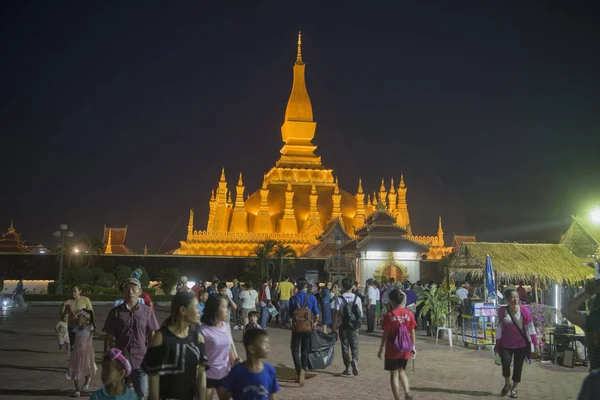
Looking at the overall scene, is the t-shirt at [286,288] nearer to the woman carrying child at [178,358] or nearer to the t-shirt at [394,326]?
the t-shirt at [394,326]

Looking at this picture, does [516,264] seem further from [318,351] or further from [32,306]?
[32,306]

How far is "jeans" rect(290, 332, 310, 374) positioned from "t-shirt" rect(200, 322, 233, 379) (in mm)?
4140

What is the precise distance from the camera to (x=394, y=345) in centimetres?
823

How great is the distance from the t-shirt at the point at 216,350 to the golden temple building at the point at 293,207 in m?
41.5

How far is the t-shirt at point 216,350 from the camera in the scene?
6.07m

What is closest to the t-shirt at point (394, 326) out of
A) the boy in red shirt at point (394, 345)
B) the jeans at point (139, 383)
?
the boy in red shirt at point (394, 345)

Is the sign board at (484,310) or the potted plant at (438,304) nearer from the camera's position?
the sign board at (484,310)

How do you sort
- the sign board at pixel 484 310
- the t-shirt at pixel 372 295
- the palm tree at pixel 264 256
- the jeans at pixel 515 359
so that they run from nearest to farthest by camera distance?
the jeans at pixel 515 359
the sign board at pixel 484 310
the t-shirt at pixel 372 295
the palm tree at pixel 264 256

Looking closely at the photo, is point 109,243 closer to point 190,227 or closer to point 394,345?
point 190,227

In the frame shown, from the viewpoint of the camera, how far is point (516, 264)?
1631cm

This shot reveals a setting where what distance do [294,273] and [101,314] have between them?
15.8 m

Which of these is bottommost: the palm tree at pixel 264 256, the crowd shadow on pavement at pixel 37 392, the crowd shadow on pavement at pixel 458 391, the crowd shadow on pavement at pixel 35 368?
the crowd shadow on pavement at pixel 37 392

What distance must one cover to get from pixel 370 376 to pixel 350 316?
1012 mm

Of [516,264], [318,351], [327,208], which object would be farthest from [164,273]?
[318,351]
